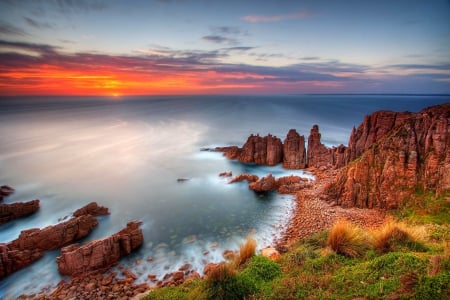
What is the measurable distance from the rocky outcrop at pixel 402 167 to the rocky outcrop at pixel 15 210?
33.4 m

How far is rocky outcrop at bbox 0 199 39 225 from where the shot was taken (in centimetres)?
2705

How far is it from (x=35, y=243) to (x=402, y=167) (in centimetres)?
3281

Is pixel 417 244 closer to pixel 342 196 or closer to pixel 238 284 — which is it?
pixel 238 284

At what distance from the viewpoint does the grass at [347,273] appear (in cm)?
707

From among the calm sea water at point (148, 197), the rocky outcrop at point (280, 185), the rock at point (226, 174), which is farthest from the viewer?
the rock at point (226, 174)

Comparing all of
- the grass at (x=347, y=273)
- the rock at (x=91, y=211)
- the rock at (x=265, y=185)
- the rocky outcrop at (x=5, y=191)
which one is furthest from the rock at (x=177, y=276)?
the rocky outcrop at (x=5, y=191)

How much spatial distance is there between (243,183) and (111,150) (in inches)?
1555

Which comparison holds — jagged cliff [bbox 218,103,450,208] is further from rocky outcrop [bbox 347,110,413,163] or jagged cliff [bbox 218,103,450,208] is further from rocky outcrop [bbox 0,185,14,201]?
rocky outcrop [bbox 0,185,14,201]

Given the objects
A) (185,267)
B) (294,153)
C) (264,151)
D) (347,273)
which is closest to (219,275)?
(347,273)

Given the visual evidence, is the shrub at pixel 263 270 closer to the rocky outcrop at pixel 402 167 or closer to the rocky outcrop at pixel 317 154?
the rocky outcrop at pixel 402 167

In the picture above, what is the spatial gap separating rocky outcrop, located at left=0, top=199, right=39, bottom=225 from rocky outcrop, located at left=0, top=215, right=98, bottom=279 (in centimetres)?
774

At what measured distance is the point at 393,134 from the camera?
25.8 meters

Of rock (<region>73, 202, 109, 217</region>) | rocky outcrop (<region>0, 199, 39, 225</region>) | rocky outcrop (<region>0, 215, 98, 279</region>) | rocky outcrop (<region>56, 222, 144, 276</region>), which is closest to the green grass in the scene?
rocky outcrop (<region>56, 222, 144, 276</region>)

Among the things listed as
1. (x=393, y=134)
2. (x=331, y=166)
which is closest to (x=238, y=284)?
(x=393, y=134)
